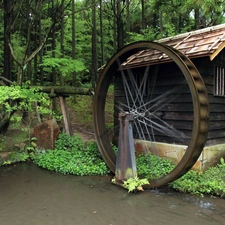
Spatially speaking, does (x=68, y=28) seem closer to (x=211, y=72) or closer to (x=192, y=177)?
(x=211, y=72)

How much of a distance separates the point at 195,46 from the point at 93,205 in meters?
3.77

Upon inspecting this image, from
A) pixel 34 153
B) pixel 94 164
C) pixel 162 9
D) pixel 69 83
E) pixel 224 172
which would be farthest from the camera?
pixel 69 83

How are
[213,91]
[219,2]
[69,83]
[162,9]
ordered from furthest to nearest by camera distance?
[69,83]
[162,9]
[219,2]
[213,91]

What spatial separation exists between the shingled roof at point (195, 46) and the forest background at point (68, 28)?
1.79m

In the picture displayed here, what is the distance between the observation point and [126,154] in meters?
4.96

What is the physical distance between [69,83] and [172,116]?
12354 mm

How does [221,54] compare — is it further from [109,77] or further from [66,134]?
[66,134]

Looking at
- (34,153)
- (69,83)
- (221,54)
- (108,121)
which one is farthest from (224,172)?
(69,83)

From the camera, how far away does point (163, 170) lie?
17.6ft

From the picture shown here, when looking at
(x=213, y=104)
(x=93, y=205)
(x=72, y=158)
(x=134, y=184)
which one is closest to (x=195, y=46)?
(x=213, y=104)

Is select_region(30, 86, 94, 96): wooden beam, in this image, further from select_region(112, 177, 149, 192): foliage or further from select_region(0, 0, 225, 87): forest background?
select_region(112, 177, 149, 192): foliage

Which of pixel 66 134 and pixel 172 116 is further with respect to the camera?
pixel 66 134

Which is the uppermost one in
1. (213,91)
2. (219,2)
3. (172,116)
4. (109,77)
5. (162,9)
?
(162,9)

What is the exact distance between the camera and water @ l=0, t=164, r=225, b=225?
3.51 meters
